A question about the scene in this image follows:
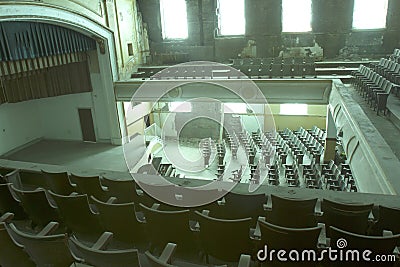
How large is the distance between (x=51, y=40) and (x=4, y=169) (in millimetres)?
6138

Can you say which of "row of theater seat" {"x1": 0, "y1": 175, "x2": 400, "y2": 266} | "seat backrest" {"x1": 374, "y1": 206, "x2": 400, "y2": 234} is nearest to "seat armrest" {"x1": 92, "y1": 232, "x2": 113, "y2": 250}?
"row of theater seat" {"x1": 0, "y1": 175, "x2": 400, "y2": 266}

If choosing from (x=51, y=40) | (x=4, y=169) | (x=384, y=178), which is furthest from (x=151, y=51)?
(x=384, y=178)

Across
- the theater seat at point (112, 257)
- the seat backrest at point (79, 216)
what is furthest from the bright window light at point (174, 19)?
the theater seat at point (112, 257)

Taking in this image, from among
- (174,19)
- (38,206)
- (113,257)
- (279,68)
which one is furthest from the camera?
(174,19)

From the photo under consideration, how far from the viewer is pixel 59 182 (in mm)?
3646

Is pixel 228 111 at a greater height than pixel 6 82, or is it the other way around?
pixel 6 82

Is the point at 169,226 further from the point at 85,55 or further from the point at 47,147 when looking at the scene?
the point at 47,147

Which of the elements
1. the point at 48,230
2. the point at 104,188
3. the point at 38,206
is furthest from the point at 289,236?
the point at 38,206

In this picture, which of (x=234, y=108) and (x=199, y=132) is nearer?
(x=234, y=108)

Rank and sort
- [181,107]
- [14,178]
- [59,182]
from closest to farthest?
[59,182] → [14,178] → [181,107]

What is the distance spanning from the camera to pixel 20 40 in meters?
8.11

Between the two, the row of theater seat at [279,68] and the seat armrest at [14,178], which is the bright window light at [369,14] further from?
the seat armrest at [14,178]

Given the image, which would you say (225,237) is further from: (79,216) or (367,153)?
(367,153)

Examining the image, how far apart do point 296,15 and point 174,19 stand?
4.70m
